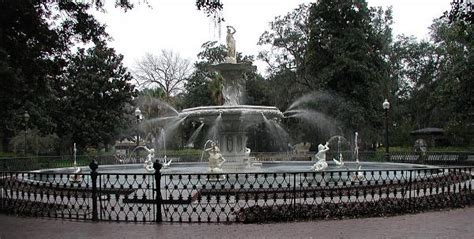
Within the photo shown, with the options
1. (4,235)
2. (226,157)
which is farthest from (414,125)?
(4,235)

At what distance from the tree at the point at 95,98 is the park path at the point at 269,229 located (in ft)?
98.7

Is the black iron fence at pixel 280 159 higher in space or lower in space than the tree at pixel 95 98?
lower

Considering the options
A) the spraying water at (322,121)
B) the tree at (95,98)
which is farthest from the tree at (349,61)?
the tree at (95,98)

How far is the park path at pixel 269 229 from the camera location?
802cm

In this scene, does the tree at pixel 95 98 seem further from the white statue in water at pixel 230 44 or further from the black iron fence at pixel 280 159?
the white statue in water at pixel 230 44

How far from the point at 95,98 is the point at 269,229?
3406cm

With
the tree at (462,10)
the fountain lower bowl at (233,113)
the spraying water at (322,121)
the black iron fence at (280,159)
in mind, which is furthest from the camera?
the spraying water at (322,121)

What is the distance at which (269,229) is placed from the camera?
8523mm

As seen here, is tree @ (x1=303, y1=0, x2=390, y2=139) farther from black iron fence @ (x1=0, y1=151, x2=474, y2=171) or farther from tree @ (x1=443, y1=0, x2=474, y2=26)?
tree @ (x1=443, y1=0, x2=474, y2=26)

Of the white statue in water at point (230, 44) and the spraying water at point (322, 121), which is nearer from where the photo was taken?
the white statue in water at point (230, 44)

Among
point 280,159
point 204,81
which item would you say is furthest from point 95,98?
point 280,159

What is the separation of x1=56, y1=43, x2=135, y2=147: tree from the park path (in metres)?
30.1

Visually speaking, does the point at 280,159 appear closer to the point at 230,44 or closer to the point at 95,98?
the point at 230,44

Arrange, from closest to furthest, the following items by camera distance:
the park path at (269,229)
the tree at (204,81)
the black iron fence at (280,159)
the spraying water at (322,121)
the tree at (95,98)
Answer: the park path at (269,229)
the black iron fence at (280,159)
the spraying water at (322,121)
the tree at (95,98)
the tree at (204,81)
